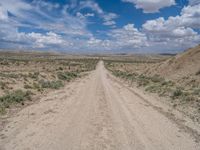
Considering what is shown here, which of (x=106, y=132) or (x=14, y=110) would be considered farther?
(x=14, y=110)

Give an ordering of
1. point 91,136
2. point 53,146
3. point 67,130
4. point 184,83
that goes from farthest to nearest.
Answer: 1. point 184,83
2. point 67,130
3. point 91,136
4. point 53,146

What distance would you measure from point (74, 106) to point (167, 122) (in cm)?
528

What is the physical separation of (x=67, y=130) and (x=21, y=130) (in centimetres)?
172

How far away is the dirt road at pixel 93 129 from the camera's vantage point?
7.09 meters

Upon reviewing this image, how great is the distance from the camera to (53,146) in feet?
22.7

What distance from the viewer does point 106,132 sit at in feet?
27.2

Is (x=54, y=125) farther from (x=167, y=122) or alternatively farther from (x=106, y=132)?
(x=167, y=122)

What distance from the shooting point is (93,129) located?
8.60m


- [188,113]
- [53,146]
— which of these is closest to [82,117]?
[53,146]

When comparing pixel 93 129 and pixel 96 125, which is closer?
pixel 93 129

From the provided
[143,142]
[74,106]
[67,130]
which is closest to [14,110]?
[74,106]

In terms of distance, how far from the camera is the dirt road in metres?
7.09

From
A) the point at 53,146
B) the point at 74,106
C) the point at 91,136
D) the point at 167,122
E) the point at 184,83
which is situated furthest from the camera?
the point at 184,83

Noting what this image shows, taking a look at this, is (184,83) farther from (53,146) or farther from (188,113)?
(53,146)
